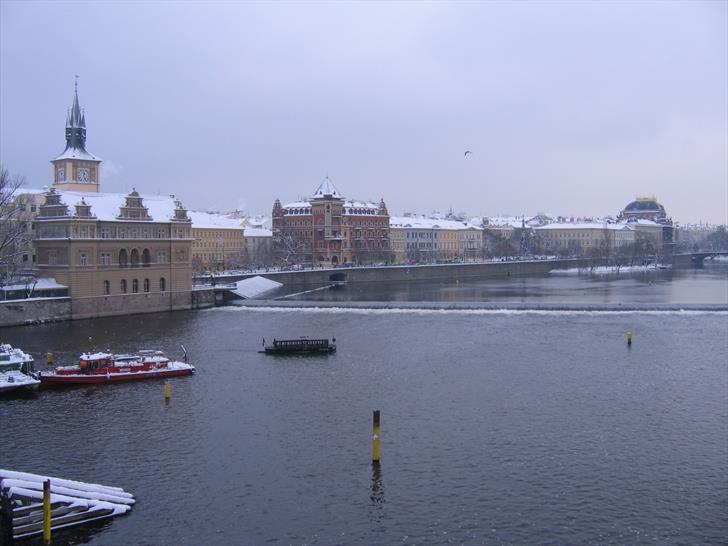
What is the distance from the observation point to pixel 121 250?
56.7m

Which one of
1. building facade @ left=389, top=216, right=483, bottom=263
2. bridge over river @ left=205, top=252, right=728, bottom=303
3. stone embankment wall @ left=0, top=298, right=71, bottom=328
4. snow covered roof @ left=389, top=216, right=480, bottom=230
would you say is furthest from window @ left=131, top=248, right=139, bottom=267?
snow covered roof @ left=389, top=216, right=480, bottom=230

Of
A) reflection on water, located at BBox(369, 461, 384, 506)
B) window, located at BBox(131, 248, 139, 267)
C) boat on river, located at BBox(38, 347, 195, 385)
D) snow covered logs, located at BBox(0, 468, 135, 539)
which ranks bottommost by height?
reflection on water, located at BBox(369, 461, 384, 506)

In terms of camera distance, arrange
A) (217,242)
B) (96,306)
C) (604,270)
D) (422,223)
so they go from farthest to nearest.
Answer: (422,223) < (604,270) < (217,242) < (96,306)

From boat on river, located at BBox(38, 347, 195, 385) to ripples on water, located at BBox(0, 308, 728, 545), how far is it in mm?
1183

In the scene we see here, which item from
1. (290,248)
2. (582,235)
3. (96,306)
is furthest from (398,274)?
(582,235)

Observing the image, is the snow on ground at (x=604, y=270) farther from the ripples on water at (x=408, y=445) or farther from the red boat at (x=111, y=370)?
the red boat at (x=111, y=370)

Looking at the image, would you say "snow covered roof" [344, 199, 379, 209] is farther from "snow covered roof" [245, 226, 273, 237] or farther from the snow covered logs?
the snow covered logs

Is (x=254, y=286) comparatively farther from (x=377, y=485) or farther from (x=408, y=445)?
(x=377, y=485)

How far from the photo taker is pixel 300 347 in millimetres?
39031

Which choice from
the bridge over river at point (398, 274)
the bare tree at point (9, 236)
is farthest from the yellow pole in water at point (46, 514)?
the bridge over river at point (398, 274)

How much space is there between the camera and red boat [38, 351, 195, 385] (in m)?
31.4

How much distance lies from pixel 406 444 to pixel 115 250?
1524 inches

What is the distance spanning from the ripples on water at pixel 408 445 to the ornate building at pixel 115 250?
48.5 feet

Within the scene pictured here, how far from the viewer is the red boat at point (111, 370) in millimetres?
31438
